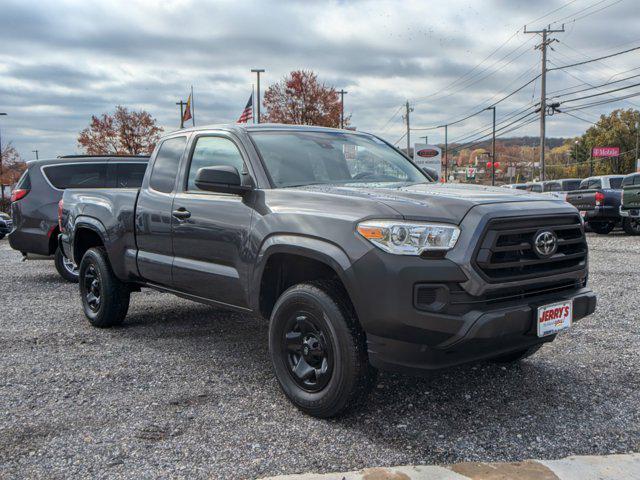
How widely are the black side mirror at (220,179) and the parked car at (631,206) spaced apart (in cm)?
1405

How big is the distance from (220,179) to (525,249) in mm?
1961

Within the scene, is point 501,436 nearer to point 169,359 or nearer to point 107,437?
point 107,437

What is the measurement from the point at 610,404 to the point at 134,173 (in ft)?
26.1

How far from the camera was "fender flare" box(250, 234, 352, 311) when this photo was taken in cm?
328

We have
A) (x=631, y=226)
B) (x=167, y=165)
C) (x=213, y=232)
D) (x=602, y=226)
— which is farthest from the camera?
(x=602, y=226)

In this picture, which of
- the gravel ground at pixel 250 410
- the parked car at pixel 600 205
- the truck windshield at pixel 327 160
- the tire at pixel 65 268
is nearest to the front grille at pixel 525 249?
the gravel ground at pixel 250 410

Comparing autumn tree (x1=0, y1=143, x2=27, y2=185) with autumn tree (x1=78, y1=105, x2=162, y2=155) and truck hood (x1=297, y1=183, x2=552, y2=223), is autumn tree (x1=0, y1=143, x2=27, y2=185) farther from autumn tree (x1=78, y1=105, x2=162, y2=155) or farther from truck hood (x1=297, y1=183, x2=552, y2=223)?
truck hood (x1=297, y1=183, x2=552, y2=223)

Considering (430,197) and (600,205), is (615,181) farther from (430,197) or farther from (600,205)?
(430,197)

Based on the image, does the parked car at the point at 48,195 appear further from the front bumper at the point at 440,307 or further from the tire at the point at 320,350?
the front bumper at the point at 440,307

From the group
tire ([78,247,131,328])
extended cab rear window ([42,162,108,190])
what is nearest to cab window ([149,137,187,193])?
tire ([78,247,131,328])

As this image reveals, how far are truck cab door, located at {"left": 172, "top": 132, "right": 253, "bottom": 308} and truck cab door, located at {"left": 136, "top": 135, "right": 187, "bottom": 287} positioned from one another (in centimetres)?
13

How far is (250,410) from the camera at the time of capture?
376 centimetres

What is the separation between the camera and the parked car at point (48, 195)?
28.9 ft

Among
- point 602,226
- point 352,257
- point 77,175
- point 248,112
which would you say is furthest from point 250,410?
point 248,112
